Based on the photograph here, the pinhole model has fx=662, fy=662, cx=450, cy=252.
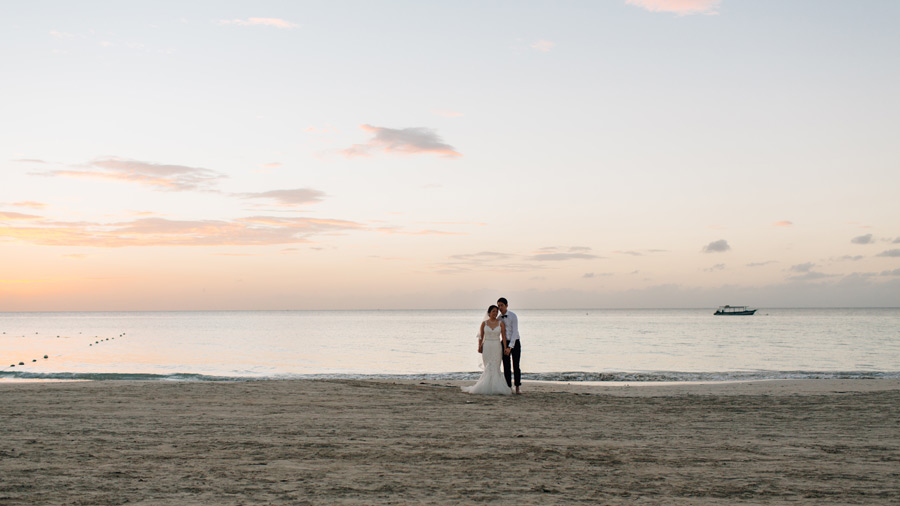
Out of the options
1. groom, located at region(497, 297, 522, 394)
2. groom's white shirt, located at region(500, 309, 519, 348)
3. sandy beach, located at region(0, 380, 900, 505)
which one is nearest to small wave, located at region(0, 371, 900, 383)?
groom, located at region(497, 297, 522, 394)

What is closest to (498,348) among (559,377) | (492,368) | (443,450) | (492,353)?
(492,353)

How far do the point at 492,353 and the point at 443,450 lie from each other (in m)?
7.30

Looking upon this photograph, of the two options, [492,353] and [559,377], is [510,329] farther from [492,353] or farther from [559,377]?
[559,377]

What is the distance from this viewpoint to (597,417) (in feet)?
38.8

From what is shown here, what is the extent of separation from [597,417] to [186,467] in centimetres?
709

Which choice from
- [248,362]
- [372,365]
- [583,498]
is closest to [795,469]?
[583,498]

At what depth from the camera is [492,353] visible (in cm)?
1580

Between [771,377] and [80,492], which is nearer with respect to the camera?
[80,492]

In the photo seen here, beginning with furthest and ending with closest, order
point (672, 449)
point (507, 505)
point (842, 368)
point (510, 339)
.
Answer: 1. point (842, 368)
2. point (510, 339)
3. point (672, 449)
4. point (507, 505)

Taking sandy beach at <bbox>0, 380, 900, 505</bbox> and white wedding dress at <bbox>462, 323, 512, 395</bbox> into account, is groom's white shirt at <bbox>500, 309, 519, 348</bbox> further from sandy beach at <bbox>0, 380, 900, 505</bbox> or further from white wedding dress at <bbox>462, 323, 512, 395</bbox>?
sandy beach at <bbox>0, 380, 900, 505</bbox>

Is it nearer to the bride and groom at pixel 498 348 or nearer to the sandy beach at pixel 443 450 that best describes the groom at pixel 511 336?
the bride and groom at pixel 498 348

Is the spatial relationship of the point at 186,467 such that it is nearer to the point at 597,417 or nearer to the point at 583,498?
the point at 583,498

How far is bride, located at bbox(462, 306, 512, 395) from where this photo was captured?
1568 cm

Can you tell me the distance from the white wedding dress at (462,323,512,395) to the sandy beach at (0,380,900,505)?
47.0 inches
